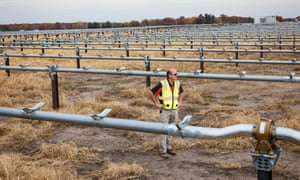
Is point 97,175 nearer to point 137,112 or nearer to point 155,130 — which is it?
point 155,130

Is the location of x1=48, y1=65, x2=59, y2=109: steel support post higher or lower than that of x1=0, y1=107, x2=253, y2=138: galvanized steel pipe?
lower

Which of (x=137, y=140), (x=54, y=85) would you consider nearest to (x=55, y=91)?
(x=54, y=85)

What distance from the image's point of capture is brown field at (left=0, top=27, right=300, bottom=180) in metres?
4.84

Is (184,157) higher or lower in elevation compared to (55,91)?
lower

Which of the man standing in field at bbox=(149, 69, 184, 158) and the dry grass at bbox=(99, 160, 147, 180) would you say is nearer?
the dry grass at bbox=(99, 160, 147, 180)

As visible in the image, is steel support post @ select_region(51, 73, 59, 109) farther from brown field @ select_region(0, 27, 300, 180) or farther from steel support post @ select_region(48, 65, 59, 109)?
brown field @ select_region(0, 27, 300, 180)

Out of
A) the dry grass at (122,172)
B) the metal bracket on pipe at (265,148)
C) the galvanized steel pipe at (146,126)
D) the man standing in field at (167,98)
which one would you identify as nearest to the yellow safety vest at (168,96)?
the man standing in field at (167,98)

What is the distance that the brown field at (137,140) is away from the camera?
4.84m

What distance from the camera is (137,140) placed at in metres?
6.30

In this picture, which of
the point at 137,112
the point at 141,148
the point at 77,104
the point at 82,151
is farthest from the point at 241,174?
the point at 77,104

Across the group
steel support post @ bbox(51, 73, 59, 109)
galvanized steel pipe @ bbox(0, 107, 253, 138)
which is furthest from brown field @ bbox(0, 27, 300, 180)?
galvanized steel pipe @ bbox(0, 107, 253, 138)

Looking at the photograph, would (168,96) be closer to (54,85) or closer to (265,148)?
(265,148)

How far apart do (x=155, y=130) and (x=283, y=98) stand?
7156mm

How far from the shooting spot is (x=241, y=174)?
15.6 feet
